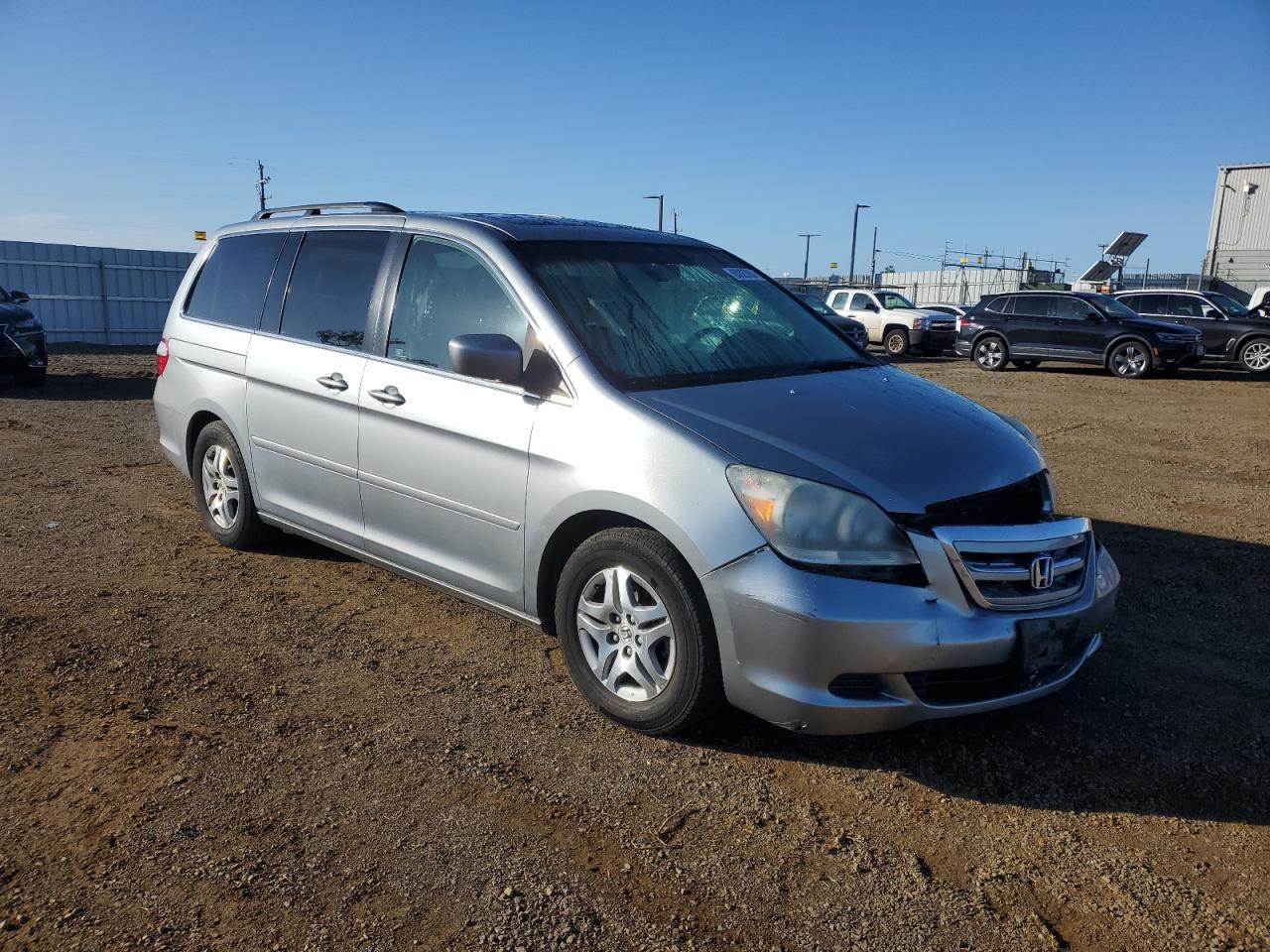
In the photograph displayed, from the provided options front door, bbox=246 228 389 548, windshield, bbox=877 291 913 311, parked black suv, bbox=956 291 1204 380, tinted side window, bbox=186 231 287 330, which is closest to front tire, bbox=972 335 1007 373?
parked black suv, bbox=956 291 1204 380

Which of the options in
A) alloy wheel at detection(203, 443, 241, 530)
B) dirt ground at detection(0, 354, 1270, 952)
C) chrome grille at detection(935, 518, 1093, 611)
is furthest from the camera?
alloy wheel at detection(203, 443, 241, 530)

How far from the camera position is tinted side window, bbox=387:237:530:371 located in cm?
380

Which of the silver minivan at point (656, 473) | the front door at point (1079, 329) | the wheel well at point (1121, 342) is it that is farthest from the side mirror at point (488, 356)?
the front door at point (1079, 329)

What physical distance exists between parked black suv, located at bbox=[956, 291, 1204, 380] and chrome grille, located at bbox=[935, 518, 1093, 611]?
17.1m

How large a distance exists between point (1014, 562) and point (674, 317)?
5.39 ft

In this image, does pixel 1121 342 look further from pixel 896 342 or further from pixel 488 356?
pixel 488 356

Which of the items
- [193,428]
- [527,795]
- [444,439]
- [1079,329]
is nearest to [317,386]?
[444,439]

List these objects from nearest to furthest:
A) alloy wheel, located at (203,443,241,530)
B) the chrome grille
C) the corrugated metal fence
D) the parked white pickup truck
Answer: the chrome grille, alloy wheel, located at (203,443,241,530), the corrugated metal fence, the parked white pickup truck

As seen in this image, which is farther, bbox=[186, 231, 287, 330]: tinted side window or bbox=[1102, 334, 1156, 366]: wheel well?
bbox=[1102, 334, 1156, 366]: wheel well

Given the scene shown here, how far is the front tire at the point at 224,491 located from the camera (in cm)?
511

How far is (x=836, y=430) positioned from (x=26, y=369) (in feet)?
43.3

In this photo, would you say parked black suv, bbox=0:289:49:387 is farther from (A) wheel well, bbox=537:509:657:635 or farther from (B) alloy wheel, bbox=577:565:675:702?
(B) alloy wheel, bbox=577:565:675:702

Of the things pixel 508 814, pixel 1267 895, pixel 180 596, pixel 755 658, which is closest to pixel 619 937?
pixel 508 814

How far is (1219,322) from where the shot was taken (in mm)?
19188
